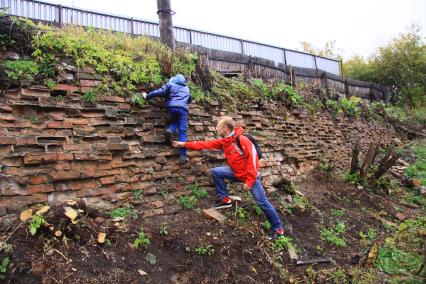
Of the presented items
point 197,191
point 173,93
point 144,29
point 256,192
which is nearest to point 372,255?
point 256,192

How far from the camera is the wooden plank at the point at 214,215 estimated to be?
5020mm

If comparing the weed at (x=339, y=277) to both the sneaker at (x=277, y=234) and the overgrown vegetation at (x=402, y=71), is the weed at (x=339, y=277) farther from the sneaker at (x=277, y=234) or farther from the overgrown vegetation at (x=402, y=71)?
the overgrown vegetation at (x=402, y=71)

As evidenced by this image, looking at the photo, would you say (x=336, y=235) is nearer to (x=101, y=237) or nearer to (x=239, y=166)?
(x=239, y=166)

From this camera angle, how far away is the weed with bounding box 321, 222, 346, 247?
19.1ft

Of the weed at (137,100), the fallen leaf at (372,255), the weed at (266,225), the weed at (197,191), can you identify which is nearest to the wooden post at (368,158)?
the fallen leaf at (372,255)

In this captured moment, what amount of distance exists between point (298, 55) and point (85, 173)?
11.8 meters

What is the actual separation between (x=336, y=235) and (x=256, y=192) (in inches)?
79.1

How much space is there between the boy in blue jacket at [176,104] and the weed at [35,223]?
223cm

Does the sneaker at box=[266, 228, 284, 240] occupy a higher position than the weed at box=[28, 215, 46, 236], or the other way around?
the weed at box=[28, 215, 46, 236]

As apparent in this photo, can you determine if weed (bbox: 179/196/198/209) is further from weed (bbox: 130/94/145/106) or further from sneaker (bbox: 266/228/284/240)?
weed (bbox: 130/94/145/106)

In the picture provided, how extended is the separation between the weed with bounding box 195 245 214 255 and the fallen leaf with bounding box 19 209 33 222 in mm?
1867

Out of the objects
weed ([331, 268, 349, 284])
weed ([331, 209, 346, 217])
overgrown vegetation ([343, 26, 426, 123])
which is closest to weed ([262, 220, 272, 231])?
weed ([331, 268, 349, 284])

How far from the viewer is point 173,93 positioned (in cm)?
541

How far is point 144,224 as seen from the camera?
4.54 meters
